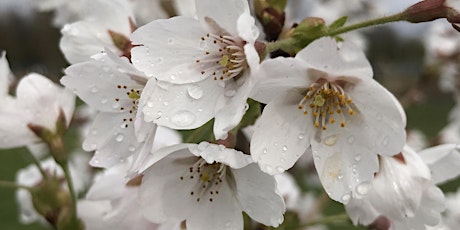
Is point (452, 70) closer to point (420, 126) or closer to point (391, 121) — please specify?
point (391, 121)

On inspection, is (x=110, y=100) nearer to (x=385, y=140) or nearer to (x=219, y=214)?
(x=219, y=214)

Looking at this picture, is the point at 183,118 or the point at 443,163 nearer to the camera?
the point at 183,118

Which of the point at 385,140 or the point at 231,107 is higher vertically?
the point at 231,107

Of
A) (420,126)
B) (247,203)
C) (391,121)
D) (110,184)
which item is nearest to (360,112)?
(391,121)

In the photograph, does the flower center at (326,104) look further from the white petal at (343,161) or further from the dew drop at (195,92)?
the dew drop at (195,92)

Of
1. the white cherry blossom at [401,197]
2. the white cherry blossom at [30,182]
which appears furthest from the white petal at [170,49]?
the white cherry blossom at [30,182]

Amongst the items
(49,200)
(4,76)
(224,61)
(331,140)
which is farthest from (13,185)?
(331,140)

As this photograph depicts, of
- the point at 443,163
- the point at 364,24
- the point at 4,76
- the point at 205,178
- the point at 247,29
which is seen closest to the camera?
the point at 247,29

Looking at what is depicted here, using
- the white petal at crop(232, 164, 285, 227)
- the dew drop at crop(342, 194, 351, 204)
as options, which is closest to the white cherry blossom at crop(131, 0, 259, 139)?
the white petal at crop(232, 164, 285, 227)
